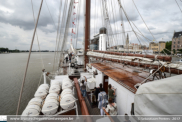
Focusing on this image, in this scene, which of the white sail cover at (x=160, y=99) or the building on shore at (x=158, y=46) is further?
the building on shore at (x=158, y=46)

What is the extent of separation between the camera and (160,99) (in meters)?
1.16

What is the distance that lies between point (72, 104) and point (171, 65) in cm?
410

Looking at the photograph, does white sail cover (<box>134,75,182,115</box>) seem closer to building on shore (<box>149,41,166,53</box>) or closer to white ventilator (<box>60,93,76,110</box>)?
building on shore (<box>149,41,166,53</box>)

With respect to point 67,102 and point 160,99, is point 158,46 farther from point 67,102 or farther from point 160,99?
point 67,102

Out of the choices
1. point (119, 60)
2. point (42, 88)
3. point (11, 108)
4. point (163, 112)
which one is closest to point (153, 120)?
point (163, 112)

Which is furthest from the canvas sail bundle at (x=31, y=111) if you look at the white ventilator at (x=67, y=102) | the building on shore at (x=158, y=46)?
the building on shore at (x=158, y=46)

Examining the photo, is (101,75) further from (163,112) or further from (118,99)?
(163,112)

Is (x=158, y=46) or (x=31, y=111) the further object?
(x=158, y=46)

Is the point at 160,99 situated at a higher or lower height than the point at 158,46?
lower

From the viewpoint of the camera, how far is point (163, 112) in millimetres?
1117

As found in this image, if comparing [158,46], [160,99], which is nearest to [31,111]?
[160,99]

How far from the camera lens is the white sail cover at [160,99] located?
107cm

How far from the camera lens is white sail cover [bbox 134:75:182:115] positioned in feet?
3.50

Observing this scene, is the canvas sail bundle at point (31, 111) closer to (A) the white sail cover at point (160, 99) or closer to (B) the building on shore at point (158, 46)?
(A) the white sail cover at point (160, 99)
